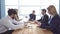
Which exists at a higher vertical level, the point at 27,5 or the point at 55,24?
the point at 27,5

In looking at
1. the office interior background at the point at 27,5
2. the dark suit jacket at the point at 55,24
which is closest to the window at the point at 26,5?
the office interior background at the point at 27,5

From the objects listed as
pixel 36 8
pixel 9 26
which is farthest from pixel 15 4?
pixel 9 26

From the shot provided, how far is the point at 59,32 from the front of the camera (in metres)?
2.46

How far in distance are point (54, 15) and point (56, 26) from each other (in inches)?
10.0

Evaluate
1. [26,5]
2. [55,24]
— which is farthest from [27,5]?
[55,24]

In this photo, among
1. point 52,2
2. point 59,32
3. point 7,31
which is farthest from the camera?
point 52,2

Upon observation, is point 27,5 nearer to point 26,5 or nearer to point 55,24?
point 26,5

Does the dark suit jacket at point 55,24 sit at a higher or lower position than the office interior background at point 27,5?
lower

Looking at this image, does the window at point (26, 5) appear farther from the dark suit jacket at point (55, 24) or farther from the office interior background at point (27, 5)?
the dark suit jacket at point (55, 24)

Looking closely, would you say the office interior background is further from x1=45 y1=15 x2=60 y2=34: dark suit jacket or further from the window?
x1=45 y1=15 x2=60 y2=34: dark suit jacket

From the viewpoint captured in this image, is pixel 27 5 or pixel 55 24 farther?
pixel 27 5

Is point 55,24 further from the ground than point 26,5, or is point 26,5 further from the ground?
point 26,5

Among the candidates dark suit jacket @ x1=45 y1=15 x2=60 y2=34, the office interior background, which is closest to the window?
the office interior background

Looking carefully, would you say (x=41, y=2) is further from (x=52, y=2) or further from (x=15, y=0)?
(x=15, y=0)
